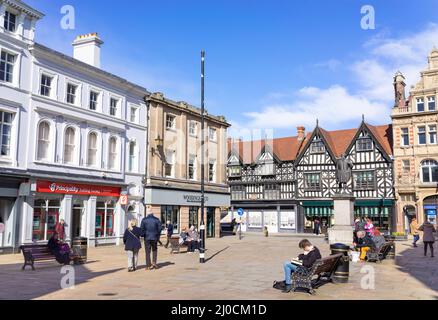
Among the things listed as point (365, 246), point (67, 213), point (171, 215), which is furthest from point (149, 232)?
point (171, 215)

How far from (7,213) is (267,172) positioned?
35.0m

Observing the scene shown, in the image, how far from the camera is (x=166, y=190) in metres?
30.9

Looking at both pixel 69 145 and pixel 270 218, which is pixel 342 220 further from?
pixel 270 218

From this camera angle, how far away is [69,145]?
24.1 meters

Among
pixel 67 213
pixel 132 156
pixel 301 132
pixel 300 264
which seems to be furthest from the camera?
pixel 301 132

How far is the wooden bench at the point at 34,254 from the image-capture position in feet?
46.6

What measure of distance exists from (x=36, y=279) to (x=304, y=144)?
43429 millimetres

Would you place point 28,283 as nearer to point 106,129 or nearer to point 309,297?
point 309,297

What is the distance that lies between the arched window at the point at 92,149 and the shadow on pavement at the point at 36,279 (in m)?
10.2

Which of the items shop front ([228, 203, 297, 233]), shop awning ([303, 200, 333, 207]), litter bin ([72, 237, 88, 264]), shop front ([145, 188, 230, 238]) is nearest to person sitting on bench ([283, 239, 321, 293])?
litter bin ([72, 237, 88, 264])

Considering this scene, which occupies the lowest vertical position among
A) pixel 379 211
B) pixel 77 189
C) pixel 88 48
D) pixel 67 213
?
pixel 67 213

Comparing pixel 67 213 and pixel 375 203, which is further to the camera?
pixel 375 203

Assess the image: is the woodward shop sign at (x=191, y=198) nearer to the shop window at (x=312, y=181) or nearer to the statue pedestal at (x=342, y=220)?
the statue pedestal at (x=342, y=220)

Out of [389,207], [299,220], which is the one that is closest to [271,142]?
[299,220]
